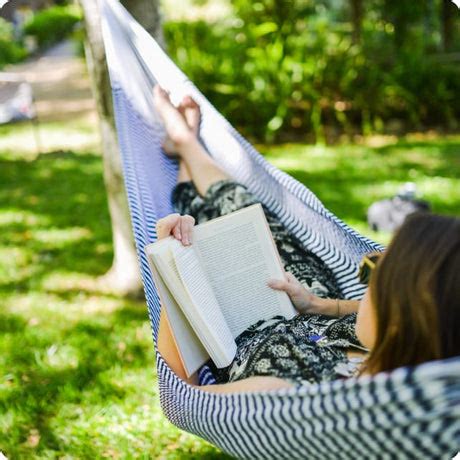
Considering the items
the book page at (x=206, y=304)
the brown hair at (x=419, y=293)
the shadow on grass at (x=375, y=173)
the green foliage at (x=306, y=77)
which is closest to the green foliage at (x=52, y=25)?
the green foliage at (x=306, y=77)

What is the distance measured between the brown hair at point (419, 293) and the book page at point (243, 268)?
22.4 inches

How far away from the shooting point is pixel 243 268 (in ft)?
5.48

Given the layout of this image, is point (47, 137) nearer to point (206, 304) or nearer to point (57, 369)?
point (57, 369)

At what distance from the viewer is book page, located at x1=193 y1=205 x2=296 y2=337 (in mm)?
1629

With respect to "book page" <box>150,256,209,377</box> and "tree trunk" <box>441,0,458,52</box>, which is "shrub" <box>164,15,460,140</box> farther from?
"book page" <box>150,256,209,377</box>

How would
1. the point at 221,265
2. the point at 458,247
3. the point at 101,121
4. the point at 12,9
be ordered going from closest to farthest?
1. the point at 458,247
2. the point at 221,265
3. the point at 101,121
4. the point at 12,9

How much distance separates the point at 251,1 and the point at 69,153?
2246mm

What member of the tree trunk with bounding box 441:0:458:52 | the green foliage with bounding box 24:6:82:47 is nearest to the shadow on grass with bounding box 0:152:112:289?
the tree trunk with bounding box 441:0:458:52

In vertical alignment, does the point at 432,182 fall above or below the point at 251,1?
below

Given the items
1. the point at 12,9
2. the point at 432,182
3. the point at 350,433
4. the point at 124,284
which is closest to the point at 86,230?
the point at 124,284

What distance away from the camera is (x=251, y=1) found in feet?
19.2

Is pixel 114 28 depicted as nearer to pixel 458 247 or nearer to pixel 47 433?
pixel 47 433

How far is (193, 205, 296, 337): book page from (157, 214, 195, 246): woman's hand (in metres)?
0.09

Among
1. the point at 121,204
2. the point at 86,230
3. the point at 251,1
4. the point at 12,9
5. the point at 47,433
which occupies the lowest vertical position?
the point at 47,433
